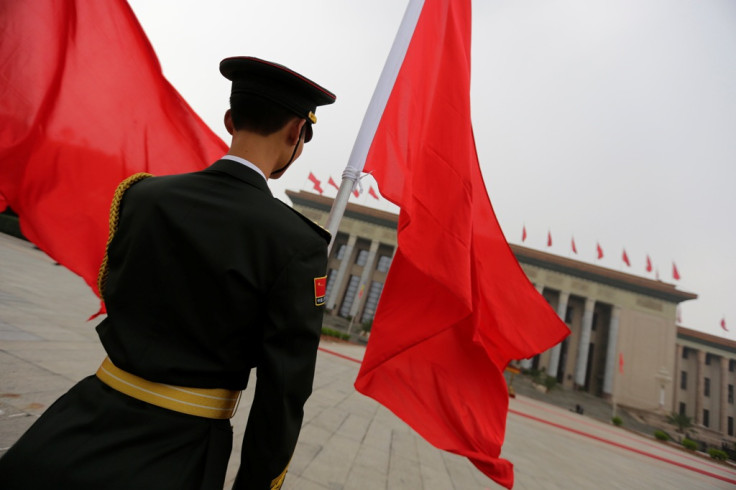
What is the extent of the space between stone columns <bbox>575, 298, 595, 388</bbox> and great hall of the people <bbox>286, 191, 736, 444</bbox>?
0.24 feet

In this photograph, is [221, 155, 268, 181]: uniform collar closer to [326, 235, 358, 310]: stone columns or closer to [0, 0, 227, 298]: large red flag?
[0, 0, 227, 298]: large red flag

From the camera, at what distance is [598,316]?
3200cm

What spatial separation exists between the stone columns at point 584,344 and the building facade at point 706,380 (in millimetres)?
12090

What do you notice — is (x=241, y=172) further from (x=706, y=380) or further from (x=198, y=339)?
(x=706, y=380)

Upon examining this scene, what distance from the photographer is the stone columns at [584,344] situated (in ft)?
91.9

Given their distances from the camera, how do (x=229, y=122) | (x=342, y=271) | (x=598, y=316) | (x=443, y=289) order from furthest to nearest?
(x=342, y=271)
(x=598, y=316)
(x=443, y=289)
(x=229, y=122)

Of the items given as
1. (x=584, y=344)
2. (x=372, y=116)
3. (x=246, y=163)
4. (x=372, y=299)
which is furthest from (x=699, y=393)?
(x=246, y=163)

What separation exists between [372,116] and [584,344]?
111ft

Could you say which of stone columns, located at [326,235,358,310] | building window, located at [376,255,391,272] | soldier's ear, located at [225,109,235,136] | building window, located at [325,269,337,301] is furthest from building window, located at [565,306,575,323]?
soldier's ear, located at [225,109,235,136]

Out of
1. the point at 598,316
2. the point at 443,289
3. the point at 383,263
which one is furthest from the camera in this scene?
the point at 383,263

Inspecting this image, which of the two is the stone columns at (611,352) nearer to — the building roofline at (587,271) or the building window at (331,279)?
the building roofline at (587,271)

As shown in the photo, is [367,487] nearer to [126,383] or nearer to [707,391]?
[126,383]

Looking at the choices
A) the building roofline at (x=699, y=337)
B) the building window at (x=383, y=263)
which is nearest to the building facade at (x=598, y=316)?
the building roofline at (x=699, y=337)

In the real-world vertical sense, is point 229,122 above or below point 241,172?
above
